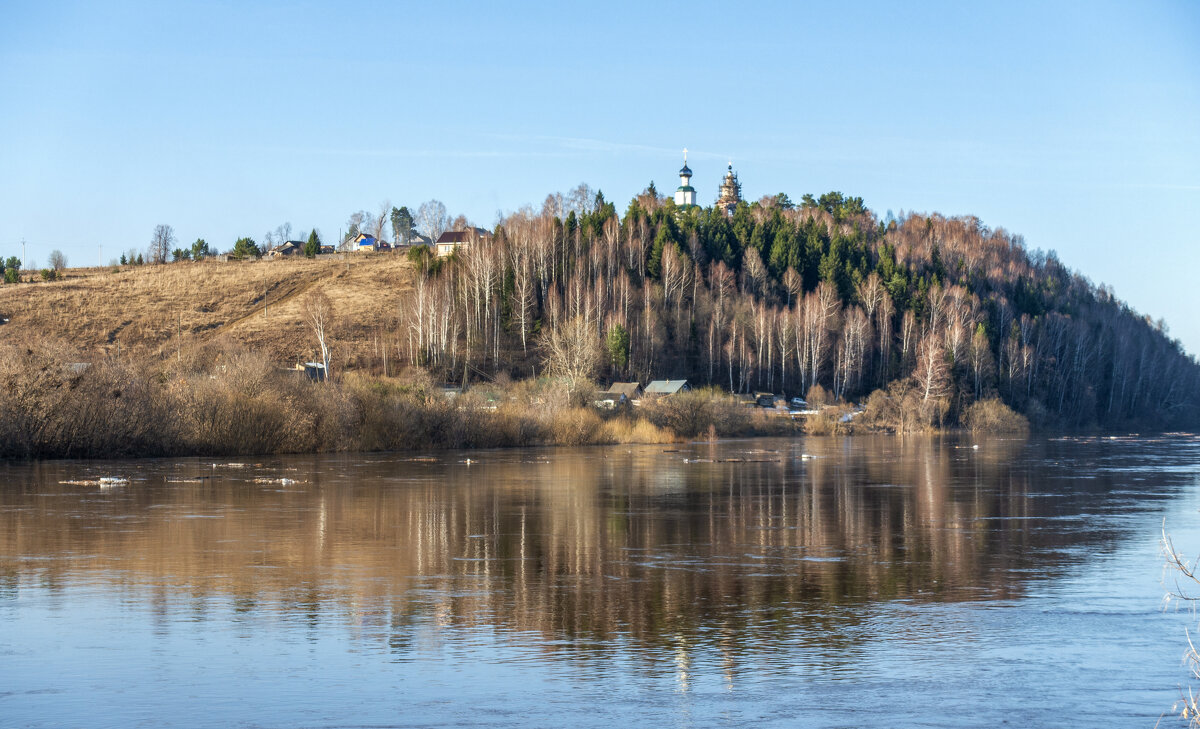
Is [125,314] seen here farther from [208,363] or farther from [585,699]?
[585,699]

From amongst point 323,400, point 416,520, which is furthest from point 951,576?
point 323,400

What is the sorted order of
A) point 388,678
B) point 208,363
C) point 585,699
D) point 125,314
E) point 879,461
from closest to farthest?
point 585,699
point 388,678
point 879,461
point 208,363
point 125,314

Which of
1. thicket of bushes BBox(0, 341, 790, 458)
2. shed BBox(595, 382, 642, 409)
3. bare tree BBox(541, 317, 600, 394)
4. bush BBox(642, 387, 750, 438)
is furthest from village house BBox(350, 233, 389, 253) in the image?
bush BBox(642, 387, 750, 438)

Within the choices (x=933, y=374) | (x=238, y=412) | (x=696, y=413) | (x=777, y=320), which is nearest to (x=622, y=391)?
(x=696, y=413)

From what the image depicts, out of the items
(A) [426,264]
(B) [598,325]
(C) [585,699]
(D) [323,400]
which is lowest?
(C) [585,699]

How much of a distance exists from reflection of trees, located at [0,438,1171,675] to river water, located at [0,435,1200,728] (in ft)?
0.33

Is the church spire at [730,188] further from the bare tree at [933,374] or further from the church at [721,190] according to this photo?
the bare tree at [933,374]

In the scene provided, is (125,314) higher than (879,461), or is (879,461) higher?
(125,314)

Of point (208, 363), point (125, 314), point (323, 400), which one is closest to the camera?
point (323, 400)

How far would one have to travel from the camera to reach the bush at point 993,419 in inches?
3541

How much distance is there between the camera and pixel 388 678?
11.4 m

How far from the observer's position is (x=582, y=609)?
1490 centimetres

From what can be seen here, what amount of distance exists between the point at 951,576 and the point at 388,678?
10.1 meters

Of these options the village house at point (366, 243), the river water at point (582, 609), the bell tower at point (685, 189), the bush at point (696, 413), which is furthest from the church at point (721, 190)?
the river water at point (582, 609)
